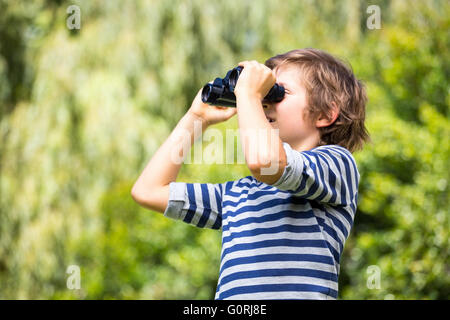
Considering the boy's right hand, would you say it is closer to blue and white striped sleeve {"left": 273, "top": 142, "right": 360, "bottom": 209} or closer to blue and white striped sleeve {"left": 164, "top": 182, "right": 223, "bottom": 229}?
blue and white striped sleeve {"left": 164, "top": 182, "right": 223, "bottom": 229}

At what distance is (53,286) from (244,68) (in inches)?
119

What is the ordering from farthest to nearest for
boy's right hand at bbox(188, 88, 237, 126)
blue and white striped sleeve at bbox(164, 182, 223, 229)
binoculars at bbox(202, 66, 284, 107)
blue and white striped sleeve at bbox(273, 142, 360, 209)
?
boy's right hand at bbox(188, 88, 237, 126) < blue and white striped sleeve at bbox(164, 182, 223, 229) < binoculars at bbox(202, 66, 284, 107) < blue and white striped sleeve at bbox(273, 142, 360, 209)

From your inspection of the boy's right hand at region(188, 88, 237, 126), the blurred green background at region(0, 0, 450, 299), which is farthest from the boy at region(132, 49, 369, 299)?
the blurred green background at region(0, 0, 450, 299)

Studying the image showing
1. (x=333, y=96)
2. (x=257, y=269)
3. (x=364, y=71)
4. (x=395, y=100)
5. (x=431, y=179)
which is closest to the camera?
(x=257, y=269)

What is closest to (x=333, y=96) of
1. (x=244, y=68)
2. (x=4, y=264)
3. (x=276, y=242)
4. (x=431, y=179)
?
(x=244, y=68)

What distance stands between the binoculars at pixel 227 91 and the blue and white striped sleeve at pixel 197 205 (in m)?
0.20

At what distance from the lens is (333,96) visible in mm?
1173

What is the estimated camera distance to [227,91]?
45.1 inches

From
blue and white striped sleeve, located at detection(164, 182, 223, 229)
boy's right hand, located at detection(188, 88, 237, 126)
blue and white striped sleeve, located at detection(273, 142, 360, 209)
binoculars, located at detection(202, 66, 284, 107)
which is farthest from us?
boy's right hand, located at detection(188, 88, 237, 126)

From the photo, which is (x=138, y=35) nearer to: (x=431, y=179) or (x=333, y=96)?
(x=431, y=179)

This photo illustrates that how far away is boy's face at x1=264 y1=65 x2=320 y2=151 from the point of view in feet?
3.72

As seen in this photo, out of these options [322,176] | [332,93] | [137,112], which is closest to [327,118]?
[332,93]

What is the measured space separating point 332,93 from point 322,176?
253 millimetres

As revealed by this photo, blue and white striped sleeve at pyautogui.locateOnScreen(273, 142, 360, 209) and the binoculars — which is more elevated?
the binoculars
